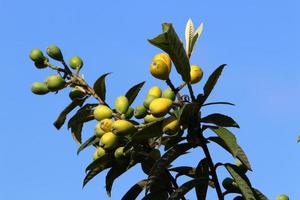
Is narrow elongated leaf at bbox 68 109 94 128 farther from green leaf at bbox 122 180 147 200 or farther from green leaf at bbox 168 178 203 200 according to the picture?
green leaf at bbox 168 178 203 200

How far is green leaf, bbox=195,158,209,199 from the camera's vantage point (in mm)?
3322

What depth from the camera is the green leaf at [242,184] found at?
3.15 m

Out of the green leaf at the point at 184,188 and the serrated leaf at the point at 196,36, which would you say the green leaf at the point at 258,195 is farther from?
the serrated leaf at the point at 196,36

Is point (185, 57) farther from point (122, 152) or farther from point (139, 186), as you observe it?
point (139, 186)

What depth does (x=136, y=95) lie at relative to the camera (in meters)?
3.67

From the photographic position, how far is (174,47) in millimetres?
2922

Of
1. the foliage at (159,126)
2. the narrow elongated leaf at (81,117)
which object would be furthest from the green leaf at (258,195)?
the narrow elongated leaf at (81,117)

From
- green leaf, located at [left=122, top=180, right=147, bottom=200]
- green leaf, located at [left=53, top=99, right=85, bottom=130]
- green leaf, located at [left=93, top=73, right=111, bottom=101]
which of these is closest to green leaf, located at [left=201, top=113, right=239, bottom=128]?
green leaf, located at [left=93, top=73, right=111, bottom=101]

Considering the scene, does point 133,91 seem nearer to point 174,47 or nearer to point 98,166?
point 98,166

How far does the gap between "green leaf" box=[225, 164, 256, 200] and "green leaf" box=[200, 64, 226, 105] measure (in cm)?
50

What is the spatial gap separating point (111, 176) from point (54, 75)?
68cm

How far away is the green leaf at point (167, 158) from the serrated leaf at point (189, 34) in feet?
1.58

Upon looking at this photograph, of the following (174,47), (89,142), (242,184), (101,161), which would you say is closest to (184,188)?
(242,184)

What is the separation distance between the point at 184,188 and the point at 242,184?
12.0 inches
